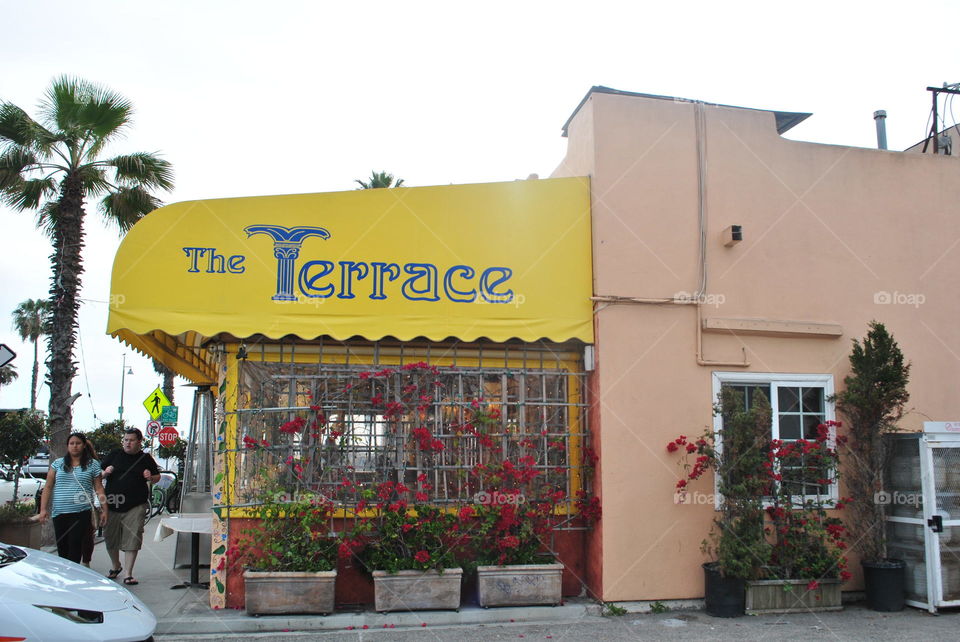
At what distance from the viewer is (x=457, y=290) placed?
829 cm

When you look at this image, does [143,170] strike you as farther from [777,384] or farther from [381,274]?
[777,384]

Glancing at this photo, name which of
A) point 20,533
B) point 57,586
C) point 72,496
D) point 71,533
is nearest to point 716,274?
point 57,586

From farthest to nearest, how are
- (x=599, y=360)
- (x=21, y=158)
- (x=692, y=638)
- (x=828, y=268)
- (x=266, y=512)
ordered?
(x=21, y=158)
(x=828, y=268)
(x=599, y=360)
(x=266, y=512)
(x=692, y=638)

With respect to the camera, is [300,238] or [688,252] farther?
[688,252]

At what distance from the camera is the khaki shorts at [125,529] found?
8938mm

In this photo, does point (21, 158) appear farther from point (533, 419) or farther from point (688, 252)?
point (688, 252)

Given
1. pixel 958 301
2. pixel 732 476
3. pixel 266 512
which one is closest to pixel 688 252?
pixel 732 476

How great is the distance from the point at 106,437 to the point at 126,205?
14.5 m

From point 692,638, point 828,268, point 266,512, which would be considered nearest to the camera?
point 692,638

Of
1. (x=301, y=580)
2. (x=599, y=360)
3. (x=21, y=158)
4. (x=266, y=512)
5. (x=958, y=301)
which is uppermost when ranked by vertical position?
(x=21, y=158)

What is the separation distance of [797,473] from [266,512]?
5.66 meters

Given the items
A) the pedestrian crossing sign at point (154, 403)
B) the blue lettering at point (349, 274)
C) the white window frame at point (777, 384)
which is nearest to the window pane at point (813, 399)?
the white window frame at point (777, 384)

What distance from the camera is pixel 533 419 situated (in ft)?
28.3

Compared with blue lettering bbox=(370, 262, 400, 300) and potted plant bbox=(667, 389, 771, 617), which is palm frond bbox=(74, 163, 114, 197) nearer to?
blue lettering bbox=(370, 262, 400, 300)
